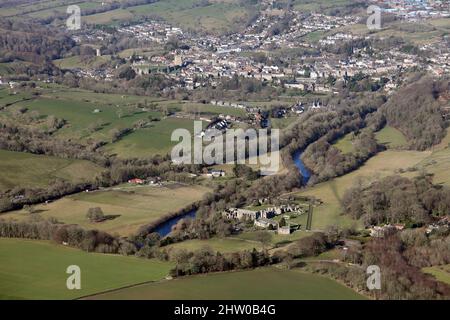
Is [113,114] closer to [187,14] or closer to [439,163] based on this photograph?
[439,163]

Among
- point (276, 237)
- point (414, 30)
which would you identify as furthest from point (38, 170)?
point (414, 30)

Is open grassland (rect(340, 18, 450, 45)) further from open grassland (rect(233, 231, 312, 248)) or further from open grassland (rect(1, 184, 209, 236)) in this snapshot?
open grassland (rect(233, 231, 312, 248))

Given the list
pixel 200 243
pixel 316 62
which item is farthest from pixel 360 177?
pixel 316 62

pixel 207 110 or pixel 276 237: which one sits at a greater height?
pixel 276 237

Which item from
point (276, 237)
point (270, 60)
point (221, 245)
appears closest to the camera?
point (221, 245)

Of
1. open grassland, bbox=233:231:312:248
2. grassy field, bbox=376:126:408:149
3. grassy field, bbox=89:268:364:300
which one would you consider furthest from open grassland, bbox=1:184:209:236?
grassy field, bbox=376:126:408:149

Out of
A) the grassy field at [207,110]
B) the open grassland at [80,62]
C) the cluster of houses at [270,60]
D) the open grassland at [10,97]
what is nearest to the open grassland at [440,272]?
the grassy field at [207,110]

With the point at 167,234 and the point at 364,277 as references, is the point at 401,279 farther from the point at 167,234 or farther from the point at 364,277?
the point at 167,234
